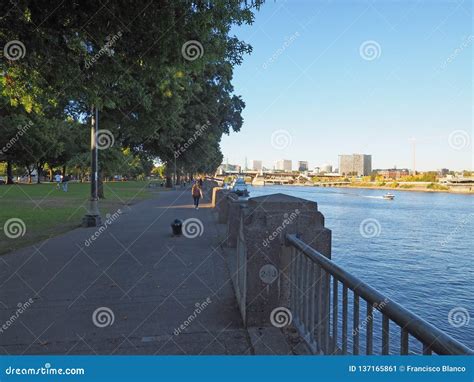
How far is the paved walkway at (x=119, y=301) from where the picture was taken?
14.4 feet

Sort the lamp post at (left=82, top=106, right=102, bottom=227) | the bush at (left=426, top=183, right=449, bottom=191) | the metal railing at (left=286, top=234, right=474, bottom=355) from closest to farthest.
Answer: the metal railing at (left=286, top=234, right=474, bottom=355) < the lamp post at (left=82, top=106, right=102, bottom=227) < the bush at (left=426, top=183, right=449, bottom=191)

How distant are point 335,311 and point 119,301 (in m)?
3.53

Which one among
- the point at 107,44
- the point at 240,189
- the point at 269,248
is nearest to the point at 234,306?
the point at 269,248

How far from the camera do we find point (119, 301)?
5922 millimetres

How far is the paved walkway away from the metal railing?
0.72 m

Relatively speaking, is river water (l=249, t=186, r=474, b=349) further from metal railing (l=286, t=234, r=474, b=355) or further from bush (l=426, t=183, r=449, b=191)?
bush (l=426, t=183, r=449, b=191)

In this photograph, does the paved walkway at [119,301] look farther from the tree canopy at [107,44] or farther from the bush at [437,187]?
the bush at [437,187]

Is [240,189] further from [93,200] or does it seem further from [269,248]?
[269,248]

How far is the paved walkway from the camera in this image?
4.39 metres

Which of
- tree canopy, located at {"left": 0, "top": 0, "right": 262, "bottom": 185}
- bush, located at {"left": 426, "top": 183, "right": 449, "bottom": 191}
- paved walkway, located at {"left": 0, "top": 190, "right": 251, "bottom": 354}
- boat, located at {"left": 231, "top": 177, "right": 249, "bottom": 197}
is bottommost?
bush, located at {"left": 426, "top": 183, "right": 449, "bottom": 191}

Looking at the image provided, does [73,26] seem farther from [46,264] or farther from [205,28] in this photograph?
[46,264]

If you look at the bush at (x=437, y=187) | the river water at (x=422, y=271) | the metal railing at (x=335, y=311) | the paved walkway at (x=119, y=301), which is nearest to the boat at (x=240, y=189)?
the river water at (x=422, y=271)

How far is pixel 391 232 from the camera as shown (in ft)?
91.1

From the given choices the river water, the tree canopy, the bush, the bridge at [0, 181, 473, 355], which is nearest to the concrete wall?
the bridge at [0, 181, 473, 355]
